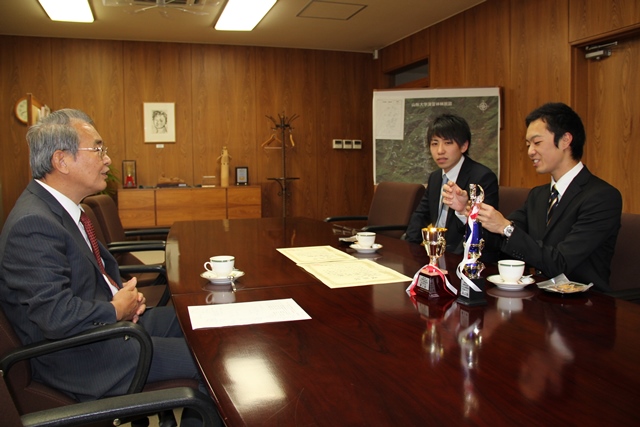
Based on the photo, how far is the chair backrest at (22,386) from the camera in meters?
1.33

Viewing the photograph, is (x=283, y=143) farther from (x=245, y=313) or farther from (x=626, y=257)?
(x=245, y=313)

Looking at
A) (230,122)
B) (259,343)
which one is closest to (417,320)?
(259,343)

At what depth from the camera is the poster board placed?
550cm

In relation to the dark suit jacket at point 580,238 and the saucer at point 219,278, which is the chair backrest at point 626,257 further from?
the saucer at point 219,278

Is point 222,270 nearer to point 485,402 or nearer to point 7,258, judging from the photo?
point 7,258

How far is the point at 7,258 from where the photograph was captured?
58.2 inches

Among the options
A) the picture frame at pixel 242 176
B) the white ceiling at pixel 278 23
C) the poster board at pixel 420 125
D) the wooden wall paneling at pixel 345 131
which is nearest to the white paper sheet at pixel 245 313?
the white ceiling at pixel 278 23

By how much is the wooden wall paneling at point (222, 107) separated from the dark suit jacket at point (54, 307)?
6.07 metres

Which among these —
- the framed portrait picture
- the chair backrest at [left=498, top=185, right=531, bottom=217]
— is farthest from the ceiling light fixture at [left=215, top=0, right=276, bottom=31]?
the chair backrest at [left=498, top=185, right=531, bottom=217]

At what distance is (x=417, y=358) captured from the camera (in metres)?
1.07

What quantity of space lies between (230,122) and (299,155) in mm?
1109

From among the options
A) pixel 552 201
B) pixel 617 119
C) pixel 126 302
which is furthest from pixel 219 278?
pixel 617 119

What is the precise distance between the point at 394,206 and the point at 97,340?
9.09 feet

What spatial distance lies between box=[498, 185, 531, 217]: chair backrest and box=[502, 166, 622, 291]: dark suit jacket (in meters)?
0.64
